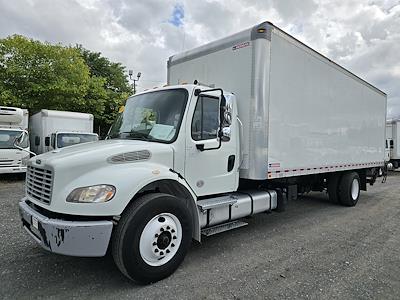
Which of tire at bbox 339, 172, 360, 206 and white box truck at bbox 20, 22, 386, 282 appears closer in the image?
white box truck at bbox 20, 22, 386, 282

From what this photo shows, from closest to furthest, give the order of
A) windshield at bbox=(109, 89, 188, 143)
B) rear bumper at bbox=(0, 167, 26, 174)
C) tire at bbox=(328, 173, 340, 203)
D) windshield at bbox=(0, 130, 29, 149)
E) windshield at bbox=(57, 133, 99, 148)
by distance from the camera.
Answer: windshield at bbox=(109, 89, 188, 143), tire at bbox=(328, 173, 340, 203), rear bumper at bbox=(0, 167, 26, 174), windshield at bbox=(0, 130, 29, 149), windshield at bbox=(57, 133, 99, 148)

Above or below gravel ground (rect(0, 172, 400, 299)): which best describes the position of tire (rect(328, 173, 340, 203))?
above

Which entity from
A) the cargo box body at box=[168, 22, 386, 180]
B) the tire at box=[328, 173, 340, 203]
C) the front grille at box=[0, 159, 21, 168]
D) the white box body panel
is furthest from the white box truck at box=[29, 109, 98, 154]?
the white box body panel

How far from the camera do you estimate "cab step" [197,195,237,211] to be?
4.28m

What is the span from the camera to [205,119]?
172 inches

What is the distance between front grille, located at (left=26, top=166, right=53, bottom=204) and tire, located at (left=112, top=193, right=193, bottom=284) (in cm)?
87

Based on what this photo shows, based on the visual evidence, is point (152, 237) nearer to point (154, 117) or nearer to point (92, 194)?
point (92, 194)

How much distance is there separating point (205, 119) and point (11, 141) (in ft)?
36.2

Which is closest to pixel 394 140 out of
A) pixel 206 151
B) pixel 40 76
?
pixel 206 151

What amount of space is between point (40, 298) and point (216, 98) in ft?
11.1

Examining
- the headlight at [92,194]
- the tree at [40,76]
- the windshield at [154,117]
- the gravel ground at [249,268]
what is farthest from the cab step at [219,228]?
the tree at [40,76]

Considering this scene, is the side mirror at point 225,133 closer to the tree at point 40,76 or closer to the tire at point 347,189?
the tire at point 347,189

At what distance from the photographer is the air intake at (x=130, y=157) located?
→ 3.48m

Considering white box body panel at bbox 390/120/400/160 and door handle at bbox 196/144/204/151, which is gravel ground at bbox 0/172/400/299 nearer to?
door handle at bbox 196/144/204/151
